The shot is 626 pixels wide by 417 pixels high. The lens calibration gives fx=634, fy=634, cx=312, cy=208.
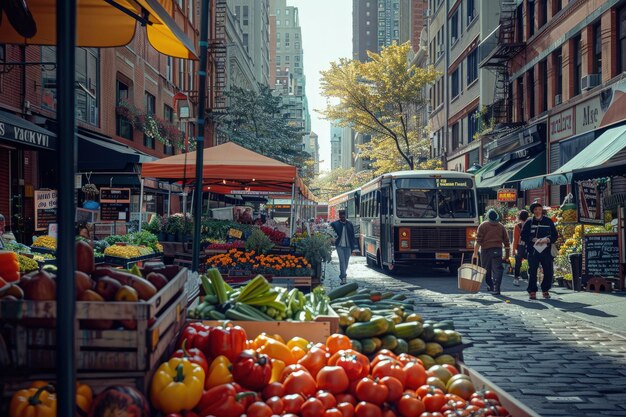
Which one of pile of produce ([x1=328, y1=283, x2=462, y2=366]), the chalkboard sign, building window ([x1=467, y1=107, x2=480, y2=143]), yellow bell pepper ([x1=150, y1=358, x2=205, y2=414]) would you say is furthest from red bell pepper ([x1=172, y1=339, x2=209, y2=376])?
building window ([x1=467, y1=107, x2=480, y2=143])

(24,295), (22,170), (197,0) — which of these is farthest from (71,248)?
(197,0)

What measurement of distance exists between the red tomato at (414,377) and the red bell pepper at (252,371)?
0.89m

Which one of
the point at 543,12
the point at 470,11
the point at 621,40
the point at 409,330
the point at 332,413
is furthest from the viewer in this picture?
the point at 470,11

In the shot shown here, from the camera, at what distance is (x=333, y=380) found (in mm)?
3697

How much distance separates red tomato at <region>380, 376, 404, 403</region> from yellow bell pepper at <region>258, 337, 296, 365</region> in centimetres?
65

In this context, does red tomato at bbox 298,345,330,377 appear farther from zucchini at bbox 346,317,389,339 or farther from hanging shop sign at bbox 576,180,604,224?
hanging shop sign at bbox 576,180,604,224

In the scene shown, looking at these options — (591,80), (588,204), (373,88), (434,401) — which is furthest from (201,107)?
(373,88)

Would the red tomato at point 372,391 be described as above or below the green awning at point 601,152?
below

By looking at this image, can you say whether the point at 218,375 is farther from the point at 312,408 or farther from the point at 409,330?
the point at 409,330

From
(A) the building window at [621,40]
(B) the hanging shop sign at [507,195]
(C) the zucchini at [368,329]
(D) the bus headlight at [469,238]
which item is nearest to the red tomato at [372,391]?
(C) the zucchini at [368,329]

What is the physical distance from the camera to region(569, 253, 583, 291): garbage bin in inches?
574

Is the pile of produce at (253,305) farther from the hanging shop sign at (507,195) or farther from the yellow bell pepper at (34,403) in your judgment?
the hanging shop sign at (507,195)

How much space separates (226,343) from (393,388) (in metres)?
1.05

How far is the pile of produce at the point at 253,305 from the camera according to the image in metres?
4.84
